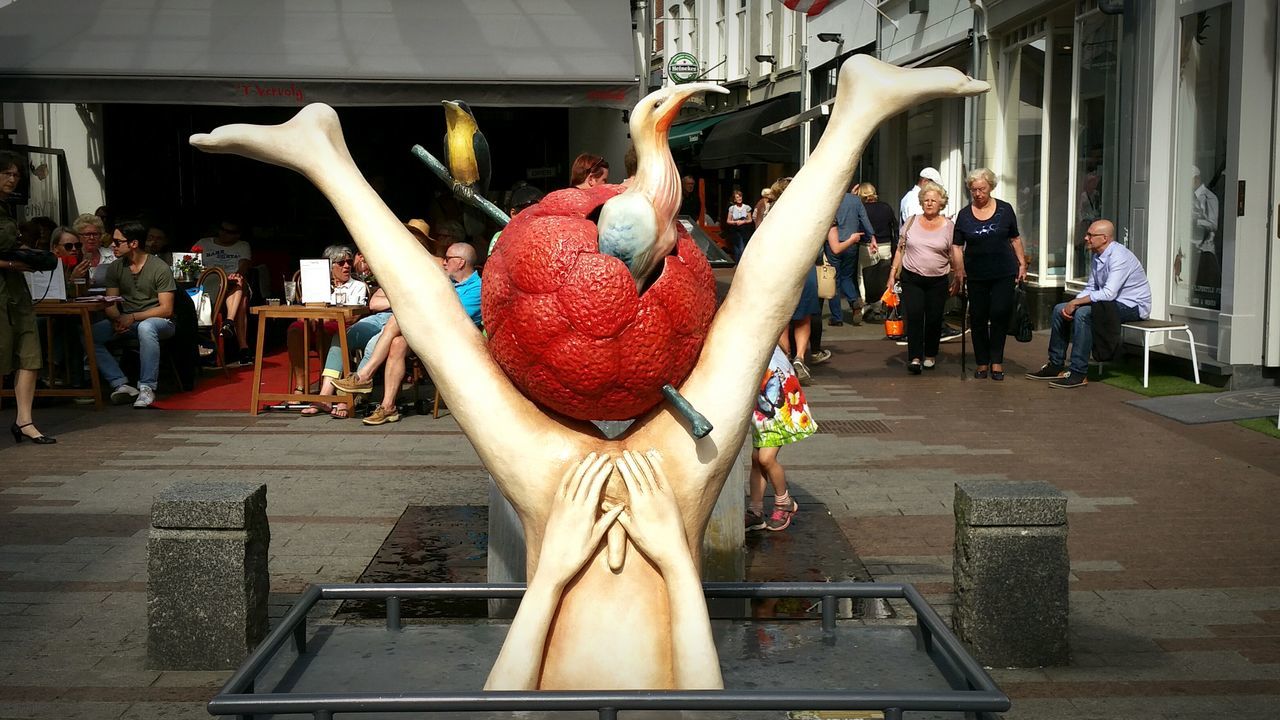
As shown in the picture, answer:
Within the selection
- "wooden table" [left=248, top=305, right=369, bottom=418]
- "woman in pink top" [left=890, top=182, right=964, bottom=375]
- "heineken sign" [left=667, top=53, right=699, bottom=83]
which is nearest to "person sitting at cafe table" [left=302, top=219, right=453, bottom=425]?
"wooden table" [left=248, top=305, right=369, bottom=418]

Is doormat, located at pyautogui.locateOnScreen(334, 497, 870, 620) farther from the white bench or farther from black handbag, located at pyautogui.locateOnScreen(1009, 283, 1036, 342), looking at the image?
black handbag, located at pyautogui.locateOnScreen(1009, 283, 1036, 342)

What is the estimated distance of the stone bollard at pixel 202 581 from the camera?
4543mm

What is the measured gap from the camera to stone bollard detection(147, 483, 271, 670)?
4543 millimetres

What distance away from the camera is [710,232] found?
27.1 meters

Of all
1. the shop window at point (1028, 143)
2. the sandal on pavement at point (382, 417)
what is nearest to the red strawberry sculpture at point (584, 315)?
the sandal on pavement at point (382, 417)

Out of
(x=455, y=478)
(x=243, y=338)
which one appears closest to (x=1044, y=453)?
(x=455, y=478)

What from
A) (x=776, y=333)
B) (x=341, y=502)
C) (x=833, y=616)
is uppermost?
(x=776, y=333)

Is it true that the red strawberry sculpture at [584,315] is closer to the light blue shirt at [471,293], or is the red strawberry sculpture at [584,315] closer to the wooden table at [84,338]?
the light blue shirt at [471,293]

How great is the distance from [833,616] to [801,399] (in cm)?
310

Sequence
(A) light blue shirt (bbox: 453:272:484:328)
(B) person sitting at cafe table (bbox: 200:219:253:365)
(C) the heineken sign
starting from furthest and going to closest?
(C) the heineken sign < (B) person sitting at cafe table (bbox: 200:219:253:365) < (A) light blue shirt (bbox: 453:272:484:328)

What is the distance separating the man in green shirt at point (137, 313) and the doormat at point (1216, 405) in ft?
26.3

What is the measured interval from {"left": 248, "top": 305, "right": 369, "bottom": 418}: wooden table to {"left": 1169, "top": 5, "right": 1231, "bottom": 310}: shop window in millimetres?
7180

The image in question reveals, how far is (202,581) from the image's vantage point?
4.56m

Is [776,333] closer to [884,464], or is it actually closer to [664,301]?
[664,301]
